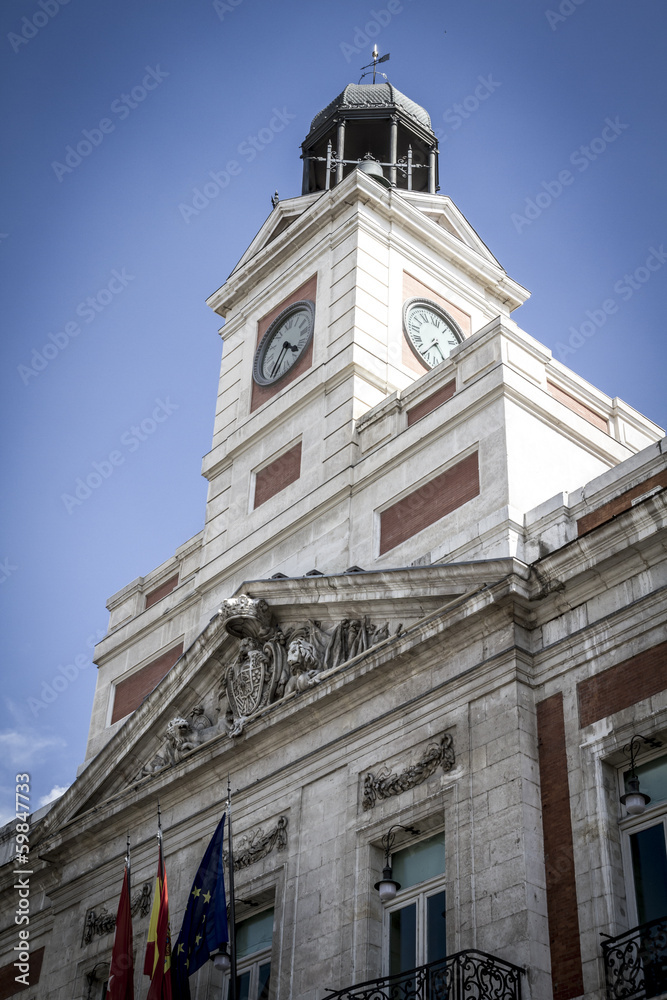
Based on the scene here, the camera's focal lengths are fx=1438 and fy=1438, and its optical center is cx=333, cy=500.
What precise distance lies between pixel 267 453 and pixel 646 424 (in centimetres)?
623

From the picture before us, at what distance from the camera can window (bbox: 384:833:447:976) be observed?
1588 cm

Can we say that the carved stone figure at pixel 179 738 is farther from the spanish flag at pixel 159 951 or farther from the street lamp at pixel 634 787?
the street lamp at pixel 634 787

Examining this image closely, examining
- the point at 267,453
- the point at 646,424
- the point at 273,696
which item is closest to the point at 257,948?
the point at 273,696

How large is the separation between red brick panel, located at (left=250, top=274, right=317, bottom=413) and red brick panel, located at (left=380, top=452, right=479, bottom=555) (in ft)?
16.9

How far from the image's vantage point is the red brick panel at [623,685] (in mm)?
15227

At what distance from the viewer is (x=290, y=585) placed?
778 inches

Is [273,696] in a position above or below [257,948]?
above

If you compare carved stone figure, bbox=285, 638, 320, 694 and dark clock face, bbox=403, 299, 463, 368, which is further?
dark clock face, bbox=403, 299, 463, 368

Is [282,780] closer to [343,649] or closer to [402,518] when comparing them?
[343,649]

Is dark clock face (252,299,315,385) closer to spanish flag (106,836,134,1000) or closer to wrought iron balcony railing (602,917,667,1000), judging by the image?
spanish flag (106,836,134,1000)

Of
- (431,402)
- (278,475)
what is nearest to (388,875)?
(431,402)

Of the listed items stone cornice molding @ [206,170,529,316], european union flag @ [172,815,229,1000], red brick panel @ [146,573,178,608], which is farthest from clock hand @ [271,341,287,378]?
european union flag @ [172,815,229,1000]

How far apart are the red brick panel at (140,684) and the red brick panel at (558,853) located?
354 inches

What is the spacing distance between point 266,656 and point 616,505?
5559mm
